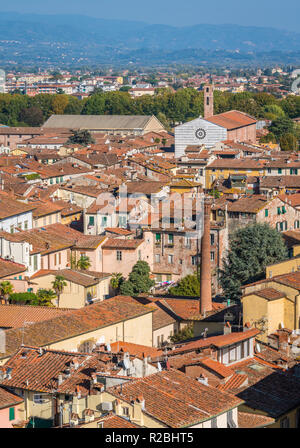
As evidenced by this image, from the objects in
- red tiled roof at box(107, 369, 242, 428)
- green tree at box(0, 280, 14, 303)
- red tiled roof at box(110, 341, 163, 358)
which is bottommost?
green tree at box(0, 280, 14, 303)

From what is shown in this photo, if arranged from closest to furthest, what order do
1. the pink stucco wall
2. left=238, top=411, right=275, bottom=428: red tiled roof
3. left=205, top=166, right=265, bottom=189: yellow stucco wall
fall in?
left=238, top=411, right=275, bottom=428: red tiled roof → the pink stucco wall → left=205, top=166, right=265, bottom=189: yellow stucco wall

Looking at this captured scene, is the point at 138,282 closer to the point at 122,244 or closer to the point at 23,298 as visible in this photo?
the point at 122,244

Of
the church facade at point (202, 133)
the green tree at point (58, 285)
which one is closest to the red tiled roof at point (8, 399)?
the green tree at point (58, 285)

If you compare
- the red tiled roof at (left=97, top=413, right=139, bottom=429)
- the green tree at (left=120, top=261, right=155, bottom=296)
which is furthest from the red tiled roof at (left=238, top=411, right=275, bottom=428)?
the green tree at (left=120, top=261, right=155, bottom=296)

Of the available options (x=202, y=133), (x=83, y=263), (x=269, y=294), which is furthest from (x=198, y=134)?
(x=269, y=294)

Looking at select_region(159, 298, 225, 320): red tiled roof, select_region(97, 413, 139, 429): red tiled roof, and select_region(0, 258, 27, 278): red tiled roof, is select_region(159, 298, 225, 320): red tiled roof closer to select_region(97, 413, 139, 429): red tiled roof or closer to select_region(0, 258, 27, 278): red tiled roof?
select_region(0, 258, 27, 278): red tiled roof

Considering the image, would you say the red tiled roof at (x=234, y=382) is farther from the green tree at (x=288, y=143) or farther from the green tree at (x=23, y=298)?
the green tree at (x=288, y=143)
